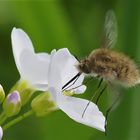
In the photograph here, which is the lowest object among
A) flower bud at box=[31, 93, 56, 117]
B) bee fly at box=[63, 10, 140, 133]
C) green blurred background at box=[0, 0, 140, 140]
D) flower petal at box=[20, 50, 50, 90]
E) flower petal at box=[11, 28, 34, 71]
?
green blurred background at box=[0, 0, 140, 140]

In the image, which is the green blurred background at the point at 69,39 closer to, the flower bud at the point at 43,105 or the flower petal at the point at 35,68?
the flower bud at the point at 43,105

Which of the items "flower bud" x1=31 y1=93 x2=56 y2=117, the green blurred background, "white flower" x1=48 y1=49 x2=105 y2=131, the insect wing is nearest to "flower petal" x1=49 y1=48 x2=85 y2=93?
"white flower" x1=48 y1=49 x2=105 y2=131

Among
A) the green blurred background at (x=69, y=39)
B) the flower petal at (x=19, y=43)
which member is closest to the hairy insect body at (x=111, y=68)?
the flower petal at (x=19, y=43)

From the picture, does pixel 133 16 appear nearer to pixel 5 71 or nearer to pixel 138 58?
pixel 138 58

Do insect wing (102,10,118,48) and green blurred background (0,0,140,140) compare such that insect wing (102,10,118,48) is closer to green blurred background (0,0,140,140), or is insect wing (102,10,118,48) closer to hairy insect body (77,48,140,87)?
hairy insect body (77,48,140,87)

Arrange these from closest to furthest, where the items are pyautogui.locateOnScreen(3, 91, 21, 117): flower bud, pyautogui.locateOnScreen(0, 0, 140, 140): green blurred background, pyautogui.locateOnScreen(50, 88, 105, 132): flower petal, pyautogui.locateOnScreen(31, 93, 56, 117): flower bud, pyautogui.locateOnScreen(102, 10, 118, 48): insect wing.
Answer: pyautogui.locateOnScreen(50, 88, 105, 132): flower petal, pyautogui.locateOnScreen(3, 91, 21, 117): flower bud, pyautogui.locateOnScreen(31, 93, 56, 117): flower bud, pyautogui.locateOnScreen(102, 10, 118, 48): insect wing, pyautogui.locateOnScreen(0, 0, 140, 140): green blurred background

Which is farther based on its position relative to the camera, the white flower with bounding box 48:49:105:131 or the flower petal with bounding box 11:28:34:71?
the flower petal with bounding box 11:28:34:71

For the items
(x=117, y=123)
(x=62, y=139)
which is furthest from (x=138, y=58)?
(x=62, y=139)
